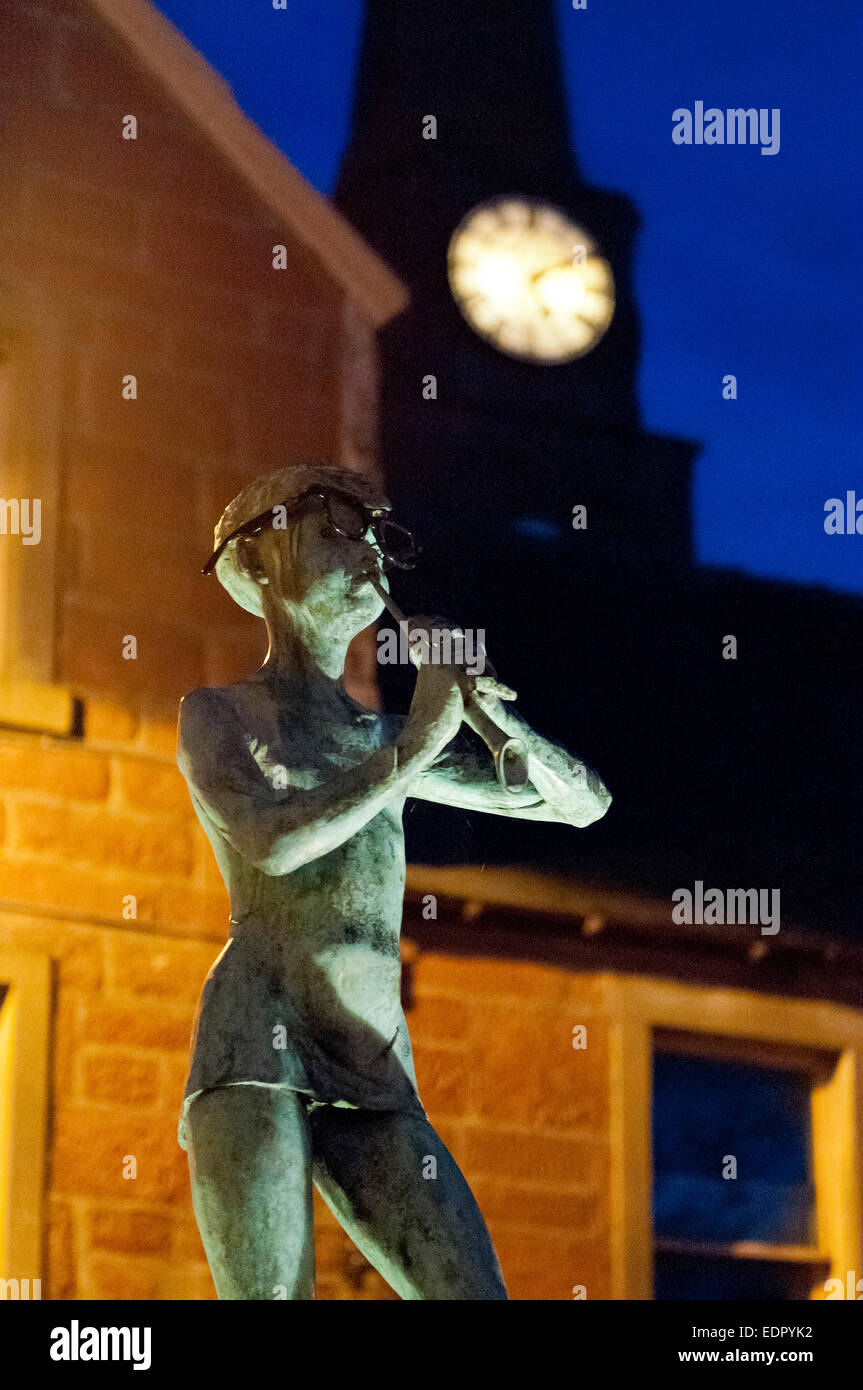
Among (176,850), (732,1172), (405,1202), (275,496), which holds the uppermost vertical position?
(176,850)

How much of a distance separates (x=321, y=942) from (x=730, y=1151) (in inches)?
182

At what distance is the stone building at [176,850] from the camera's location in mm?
8070

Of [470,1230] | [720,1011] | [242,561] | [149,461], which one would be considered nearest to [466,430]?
[149,461]

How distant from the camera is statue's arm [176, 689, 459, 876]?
4.71 m

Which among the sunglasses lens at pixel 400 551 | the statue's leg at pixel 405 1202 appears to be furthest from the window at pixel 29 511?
the statue's leg at pixel 405 1202

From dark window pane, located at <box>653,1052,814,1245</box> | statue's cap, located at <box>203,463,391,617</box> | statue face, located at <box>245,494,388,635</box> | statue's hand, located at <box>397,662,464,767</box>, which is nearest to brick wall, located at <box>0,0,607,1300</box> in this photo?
dark window pane, located at <box>653,1052,814,1245</box>

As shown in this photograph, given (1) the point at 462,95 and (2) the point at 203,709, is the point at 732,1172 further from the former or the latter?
(2) the point at 203,709

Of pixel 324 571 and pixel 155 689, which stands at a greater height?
pixel 155 689

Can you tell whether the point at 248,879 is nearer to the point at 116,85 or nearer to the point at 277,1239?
the point at 277,1239

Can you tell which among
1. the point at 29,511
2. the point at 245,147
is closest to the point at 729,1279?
the point at 29,511

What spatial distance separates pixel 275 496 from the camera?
512 centimetres

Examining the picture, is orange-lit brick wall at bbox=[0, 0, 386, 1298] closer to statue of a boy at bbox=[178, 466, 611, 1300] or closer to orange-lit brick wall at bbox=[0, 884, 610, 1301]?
orange-lit brick wall at bbox=[0, 884, 610, 1301]

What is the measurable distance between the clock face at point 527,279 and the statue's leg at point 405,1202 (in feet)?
18.4

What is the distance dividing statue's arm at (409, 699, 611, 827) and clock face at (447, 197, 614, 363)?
16.6ft
